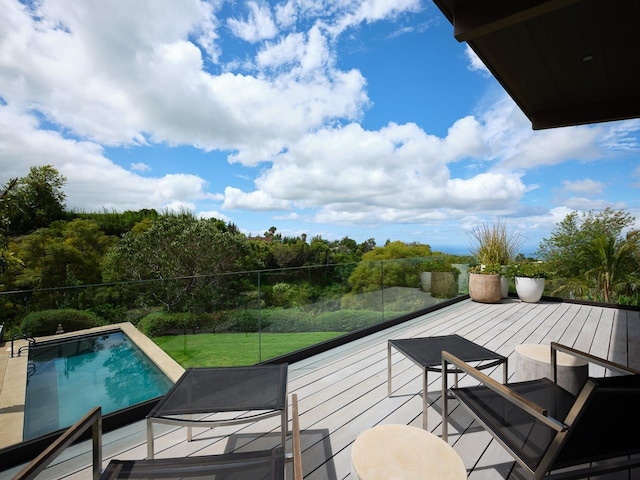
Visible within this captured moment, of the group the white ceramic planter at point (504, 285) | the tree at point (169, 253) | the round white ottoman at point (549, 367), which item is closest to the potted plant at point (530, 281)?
the white ceramic planter at point (504, 285)

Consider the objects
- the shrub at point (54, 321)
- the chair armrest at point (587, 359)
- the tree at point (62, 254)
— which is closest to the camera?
the chair armrest at point (587, 359)

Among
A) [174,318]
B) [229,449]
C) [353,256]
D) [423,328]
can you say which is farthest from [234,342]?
[353,256]

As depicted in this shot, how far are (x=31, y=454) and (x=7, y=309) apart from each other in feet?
3.44

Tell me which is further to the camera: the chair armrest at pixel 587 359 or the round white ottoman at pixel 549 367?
the round white ottoman at pixel 549 367

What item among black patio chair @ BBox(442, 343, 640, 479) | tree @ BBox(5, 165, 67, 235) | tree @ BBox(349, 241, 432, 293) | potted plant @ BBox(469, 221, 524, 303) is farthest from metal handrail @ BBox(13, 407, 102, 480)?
tree @ BBox(5, 165, 67, 235)

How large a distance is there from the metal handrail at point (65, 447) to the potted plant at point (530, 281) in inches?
301

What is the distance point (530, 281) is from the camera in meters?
6.77

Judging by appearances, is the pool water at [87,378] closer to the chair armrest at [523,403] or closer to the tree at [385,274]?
the chair armrest at [523,403]

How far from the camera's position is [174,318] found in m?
3.39

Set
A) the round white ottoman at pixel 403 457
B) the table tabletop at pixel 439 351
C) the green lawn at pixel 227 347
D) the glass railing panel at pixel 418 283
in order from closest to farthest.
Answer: the round white ottoman at pixel 403 457 < the table tabletop at pixel 439 351 < the green lawn at pixel 227 347 < the glass railing panel at pixel 418 283

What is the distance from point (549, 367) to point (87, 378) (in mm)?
4003

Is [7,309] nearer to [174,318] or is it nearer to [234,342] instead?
[174,318]

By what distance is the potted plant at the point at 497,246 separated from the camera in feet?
24.1

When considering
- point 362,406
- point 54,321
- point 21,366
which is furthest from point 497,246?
point 21,366
